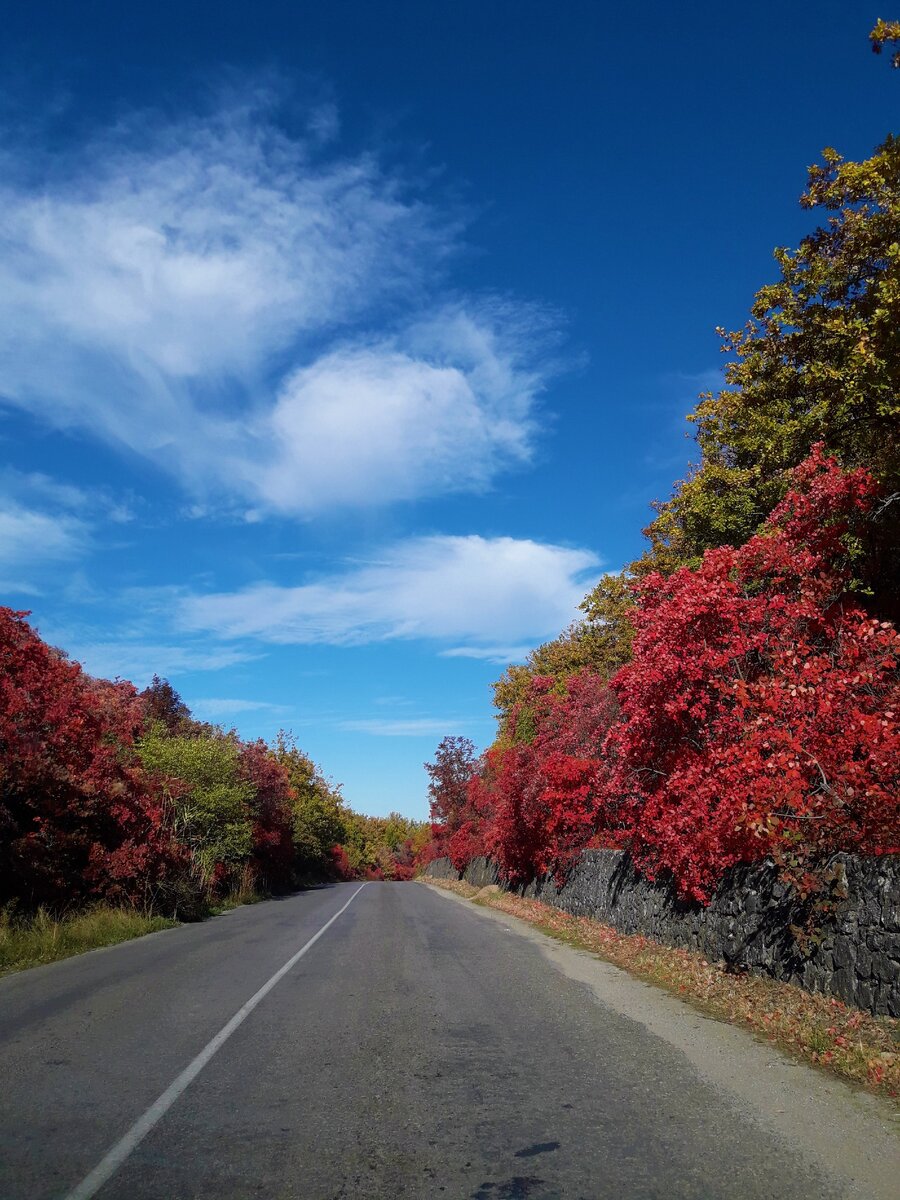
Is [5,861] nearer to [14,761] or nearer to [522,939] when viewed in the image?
[14,761]

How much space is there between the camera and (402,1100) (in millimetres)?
5285

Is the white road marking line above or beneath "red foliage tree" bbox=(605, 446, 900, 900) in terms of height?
beneath

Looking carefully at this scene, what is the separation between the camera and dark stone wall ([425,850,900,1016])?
7.14 metres

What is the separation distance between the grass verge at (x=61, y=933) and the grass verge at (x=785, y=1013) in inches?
352

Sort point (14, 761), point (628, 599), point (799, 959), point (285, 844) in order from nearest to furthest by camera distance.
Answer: point (799, 959)
point (14, 761)
point (628, 599)
point (285, 844)

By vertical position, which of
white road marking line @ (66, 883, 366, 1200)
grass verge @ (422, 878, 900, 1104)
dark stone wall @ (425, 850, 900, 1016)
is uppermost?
dark stone wall @ (425, 850, 900, 1016)

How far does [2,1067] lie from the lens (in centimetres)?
Answer: 600

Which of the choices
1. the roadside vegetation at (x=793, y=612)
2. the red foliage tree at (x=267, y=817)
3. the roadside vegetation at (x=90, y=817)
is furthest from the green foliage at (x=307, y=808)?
the roadside vegetation at (x=793, y=612)

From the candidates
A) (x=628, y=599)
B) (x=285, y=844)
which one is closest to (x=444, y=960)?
(x=628, y=599)

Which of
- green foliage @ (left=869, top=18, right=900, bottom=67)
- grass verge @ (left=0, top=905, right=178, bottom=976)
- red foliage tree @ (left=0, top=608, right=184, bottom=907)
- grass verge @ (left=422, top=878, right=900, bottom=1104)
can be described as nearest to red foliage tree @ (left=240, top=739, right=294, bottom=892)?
red foliage tree @ (left=0, top=608, right=184, bottom=907)

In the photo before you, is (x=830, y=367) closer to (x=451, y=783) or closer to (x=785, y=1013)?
(x=785, y=1013)

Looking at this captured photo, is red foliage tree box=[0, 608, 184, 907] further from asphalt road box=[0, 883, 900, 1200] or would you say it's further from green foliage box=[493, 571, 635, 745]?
green foliage box=[493, 571, 635, 745]

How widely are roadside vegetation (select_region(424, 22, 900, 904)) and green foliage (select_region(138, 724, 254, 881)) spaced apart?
47.0 feet

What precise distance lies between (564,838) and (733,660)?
37.3ft
